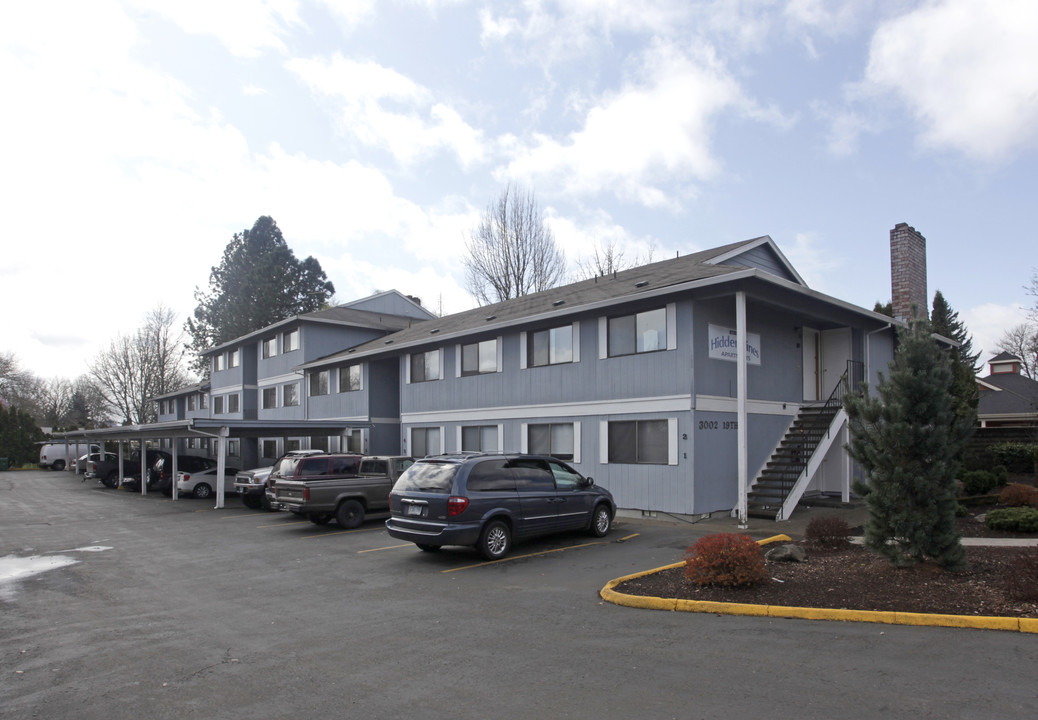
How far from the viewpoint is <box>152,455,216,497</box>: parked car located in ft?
89.0

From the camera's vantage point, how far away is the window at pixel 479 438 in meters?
20.8

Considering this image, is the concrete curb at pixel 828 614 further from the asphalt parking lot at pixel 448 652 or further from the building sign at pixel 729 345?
the building sign at pixel 729 345

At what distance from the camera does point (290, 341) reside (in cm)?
3475

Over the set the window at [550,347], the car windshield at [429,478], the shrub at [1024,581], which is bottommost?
the shrub at [1024,581]

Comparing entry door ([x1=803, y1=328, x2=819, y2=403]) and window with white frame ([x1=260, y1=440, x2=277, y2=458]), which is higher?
entry door ([x1=803, y1=328, x2=819, y2=403])

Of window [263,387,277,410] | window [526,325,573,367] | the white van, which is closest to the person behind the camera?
window [526,325,573,367]

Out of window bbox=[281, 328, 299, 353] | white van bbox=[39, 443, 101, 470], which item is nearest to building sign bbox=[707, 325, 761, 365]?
window bbox=[281, 328, 299, 353]

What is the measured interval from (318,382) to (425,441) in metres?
9.66

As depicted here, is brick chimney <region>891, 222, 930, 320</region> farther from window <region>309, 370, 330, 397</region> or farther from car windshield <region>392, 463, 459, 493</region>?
window <region>309, 370, 330, 397</region>

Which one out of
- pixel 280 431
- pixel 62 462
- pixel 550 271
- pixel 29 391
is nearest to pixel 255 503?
pixel 280 431

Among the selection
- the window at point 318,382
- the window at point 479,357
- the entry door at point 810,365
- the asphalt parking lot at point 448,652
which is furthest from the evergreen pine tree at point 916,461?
the window at point 318,382

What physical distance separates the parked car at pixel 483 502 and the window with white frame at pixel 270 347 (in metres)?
27.1

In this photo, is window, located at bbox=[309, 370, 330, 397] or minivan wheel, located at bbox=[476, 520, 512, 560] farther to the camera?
window, located at bbox=[309, 370, 330, 397]

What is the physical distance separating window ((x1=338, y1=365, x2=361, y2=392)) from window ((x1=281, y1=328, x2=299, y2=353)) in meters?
5.47
